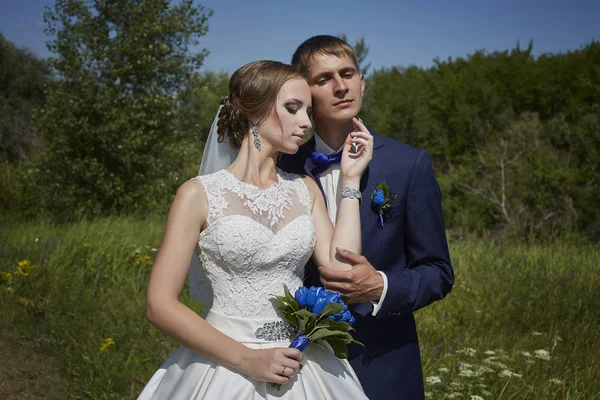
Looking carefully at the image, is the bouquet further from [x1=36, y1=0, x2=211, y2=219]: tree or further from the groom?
[x1=36, y1=0, x2=211, y2=219]: tree

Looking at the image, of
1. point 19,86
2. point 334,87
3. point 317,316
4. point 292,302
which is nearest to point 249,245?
point 292,302

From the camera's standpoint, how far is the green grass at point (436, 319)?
483 centimetres

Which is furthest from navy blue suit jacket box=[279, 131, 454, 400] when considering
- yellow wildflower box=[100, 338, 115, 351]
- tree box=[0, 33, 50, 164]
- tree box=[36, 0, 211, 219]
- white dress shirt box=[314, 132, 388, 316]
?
tree box=[0, 33, 50, 164]

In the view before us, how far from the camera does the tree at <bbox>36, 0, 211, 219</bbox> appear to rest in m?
13.0

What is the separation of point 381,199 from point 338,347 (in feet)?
2.14

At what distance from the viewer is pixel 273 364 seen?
2262 mm

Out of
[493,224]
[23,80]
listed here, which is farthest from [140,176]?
[23,80]

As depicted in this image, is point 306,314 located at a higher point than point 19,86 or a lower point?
lower

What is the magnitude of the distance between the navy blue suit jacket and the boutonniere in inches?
0.9

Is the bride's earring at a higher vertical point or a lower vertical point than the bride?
higher

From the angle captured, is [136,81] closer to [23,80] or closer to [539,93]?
[539,93]

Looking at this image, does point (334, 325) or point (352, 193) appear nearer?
point (334, 325)

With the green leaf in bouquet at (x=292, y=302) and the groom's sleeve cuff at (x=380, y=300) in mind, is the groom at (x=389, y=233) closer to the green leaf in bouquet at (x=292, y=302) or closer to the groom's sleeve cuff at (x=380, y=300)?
the groom's sleeve cuff at (x=380, y=300)

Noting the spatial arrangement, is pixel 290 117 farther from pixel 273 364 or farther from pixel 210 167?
pixel 273 364
